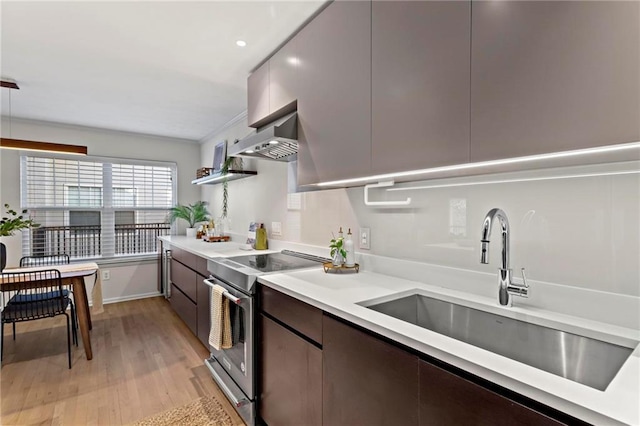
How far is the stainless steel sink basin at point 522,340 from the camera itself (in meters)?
0.95

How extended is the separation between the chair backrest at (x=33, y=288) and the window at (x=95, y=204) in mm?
1627

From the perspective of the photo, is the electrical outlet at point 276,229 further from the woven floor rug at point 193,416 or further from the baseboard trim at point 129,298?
the baseboard trim at point 129,298

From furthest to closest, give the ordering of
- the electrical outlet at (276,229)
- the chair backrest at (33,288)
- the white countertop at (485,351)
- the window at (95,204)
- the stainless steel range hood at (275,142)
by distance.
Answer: the window at (95,204) < the electrical outlet at (276,229) < the chair backrest at (33,288) < the stainless steel range hood at (275,142) < the white countertop at (485,351)

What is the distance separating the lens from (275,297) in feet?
5.21

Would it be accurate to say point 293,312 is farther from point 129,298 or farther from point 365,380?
point 129,298

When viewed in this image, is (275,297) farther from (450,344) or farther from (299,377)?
(450,344)

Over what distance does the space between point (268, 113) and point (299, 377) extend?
1.61m

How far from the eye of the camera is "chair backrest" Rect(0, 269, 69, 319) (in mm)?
2361

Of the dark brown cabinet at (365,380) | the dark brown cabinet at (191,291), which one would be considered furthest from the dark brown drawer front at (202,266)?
the dark brown cabinet at (365,380)

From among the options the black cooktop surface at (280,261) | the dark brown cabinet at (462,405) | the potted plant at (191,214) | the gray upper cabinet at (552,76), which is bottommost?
the dark brown cabinet at (462,405)

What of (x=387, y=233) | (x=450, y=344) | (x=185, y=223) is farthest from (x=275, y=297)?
(x=185, y=223)

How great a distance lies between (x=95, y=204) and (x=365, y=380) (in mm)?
4564

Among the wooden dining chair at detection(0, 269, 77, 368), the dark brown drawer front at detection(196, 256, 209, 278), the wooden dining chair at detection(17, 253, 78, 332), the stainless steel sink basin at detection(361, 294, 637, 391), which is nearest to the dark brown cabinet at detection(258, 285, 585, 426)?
the stainless steel sink basin at detection(361, 294, 637, 391)

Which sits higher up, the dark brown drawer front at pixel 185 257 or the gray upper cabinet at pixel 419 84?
the gray upper cabinet at pixel 419 84
